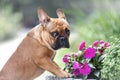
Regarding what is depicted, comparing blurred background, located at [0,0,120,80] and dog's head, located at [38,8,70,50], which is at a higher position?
dog's head, located at [38,8,70,50]

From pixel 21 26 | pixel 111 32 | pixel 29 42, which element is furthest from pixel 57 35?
pixel 21 26

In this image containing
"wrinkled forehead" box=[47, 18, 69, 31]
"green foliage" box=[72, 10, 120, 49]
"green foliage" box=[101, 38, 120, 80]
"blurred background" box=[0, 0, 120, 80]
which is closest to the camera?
"green foliage" box=[101, 38, 120, 80]

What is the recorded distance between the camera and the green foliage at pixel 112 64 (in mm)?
4254

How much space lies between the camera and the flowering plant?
4516 mm

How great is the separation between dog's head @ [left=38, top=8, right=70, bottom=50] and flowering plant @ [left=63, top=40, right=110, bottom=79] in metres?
0.17

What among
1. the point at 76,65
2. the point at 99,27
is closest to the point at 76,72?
the point at 76,65

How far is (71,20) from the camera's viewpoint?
1274 cm

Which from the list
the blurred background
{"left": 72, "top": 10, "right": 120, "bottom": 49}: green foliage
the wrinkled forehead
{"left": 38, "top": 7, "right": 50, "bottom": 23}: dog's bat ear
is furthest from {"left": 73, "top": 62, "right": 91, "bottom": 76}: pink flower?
{"left": 72, "top": 10, "right": 120, "bottom": 49}: green foliage

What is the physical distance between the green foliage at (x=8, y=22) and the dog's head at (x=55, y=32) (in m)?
8.53

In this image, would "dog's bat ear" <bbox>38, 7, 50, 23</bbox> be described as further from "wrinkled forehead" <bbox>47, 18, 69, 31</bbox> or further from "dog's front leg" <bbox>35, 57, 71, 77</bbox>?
"dog's front leg" <bbox>35, 57, 71, 77</bbox>

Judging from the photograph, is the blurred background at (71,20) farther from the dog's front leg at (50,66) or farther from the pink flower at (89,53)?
the dog's front leg at (50,66)

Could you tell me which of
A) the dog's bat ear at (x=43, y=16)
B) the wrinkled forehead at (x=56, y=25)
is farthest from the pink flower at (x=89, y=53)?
the dog's bat ear at (x=43, y=16)

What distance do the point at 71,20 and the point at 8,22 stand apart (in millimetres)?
1934

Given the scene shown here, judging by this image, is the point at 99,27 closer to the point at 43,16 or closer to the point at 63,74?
the point at 43,16
